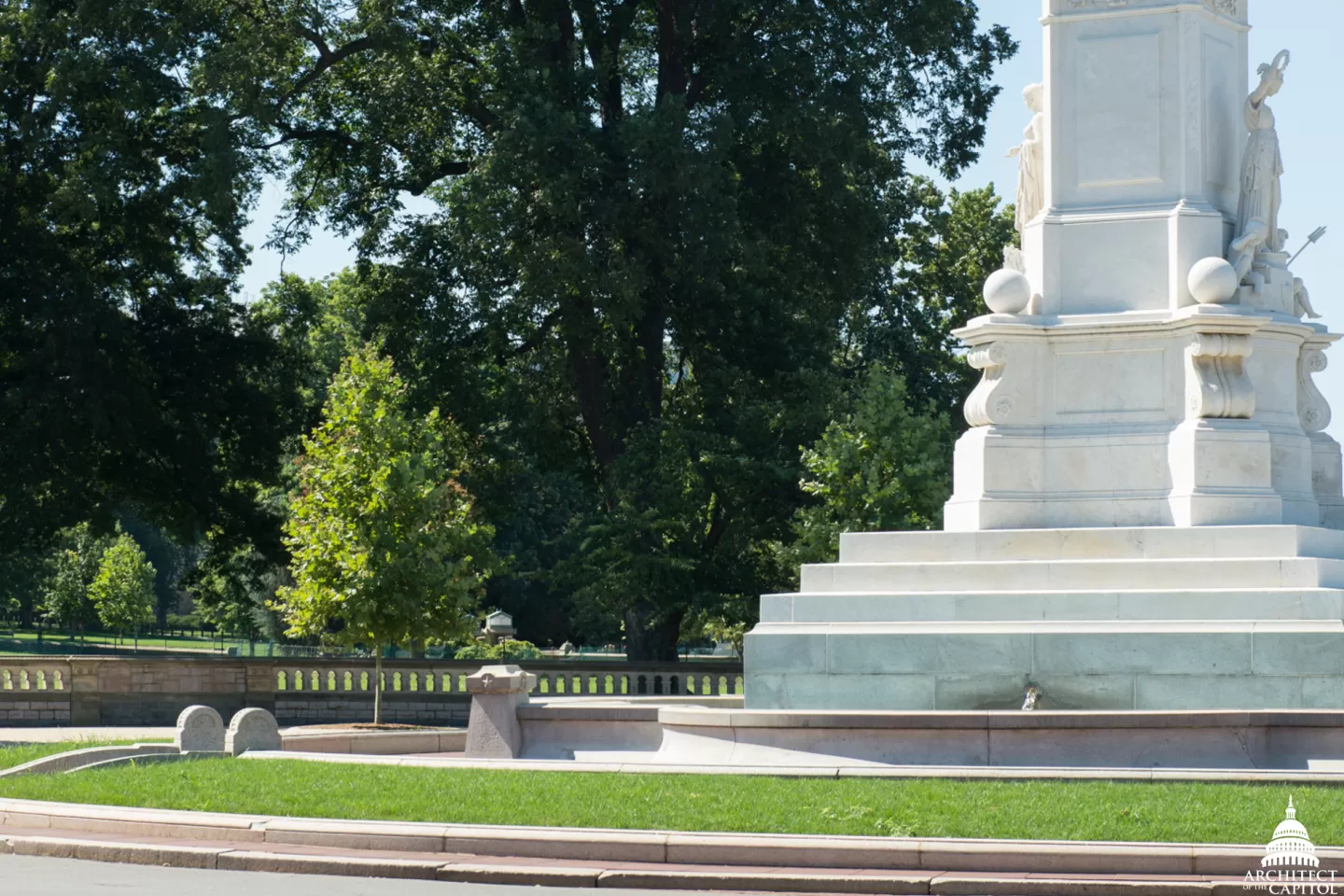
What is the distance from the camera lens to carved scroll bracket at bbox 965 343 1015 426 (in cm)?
1902

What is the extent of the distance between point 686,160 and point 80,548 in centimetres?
6383

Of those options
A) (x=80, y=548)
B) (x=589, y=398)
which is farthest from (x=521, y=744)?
(x=80, y=548)

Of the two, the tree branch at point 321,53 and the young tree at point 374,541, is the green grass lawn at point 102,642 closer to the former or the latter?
Result: the tree branch at point 321,53

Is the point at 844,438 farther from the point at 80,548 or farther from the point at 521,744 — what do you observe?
the point at 80,548

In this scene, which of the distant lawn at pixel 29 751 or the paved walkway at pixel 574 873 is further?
the distant lawn at pixel 29 751

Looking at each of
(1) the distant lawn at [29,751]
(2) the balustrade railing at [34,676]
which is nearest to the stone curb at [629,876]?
(1) the distant lawn at [29,751]

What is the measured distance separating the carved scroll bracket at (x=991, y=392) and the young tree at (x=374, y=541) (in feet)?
43.6

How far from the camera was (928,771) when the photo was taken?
15.0m

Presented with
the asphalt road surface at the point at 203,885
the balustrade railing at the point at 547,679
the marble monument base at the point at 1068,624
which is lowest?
the balustrade railing at the point at 547,679

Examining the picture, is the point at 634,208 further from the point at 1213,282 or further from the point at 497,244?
the point at 1213,282

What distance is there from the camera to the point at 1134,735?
15289 mm

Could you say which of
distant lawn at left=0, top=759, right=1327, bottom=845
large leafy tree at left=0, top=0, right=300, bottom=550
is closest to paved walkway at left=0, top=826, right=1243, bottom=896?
distant lawn at left=0, top=759, right=1327, bottom=845

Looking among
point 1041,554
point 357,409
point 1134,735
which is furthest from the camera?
point 357,409

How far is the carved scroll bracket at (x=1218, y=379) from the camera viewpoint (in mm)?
18359
